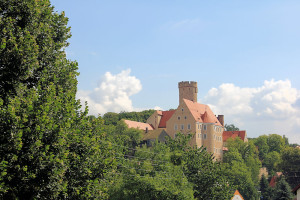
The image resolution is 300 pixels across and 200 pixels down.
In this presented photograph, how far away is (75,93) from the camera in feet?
78.5

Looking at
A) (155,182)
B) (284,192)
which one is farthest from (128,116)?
(155,182)

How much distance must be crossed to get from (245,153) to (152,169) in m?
75.1

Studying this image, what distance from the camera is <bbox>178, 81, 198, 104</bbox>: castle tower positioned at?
13075 centimetres

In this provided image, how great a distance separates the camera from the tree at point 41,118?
18.7 metres

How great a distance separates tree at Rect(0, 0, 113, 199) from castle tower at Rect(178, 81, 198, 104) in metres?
107

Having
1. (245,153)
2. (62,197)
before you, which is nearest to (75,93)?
(62,197)

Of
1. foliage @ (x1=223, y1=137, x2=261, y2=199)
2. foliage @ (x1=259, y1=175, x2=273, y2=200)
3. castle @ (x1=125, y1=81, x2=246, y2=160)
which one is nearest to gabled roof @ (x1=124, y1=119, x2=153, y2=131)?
castle @ (x1=125, y1=81, x2=246, y2=160)

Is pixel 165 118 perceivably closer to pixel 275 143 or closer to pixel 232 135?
pixel 232 135

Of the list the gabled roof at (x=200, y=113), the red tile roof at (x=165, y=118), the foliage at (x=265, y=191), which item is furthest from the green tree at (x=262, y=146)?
the foliage at (x=265, y=191)

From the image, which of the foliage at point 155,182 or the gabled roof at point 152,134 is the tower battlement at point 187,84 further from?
the foliage at point 155,182

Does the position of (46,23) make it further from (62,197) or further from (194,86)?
(194,86)

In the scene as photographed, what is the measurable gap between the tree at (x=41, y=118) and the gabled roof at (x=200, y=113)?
94.8 metres

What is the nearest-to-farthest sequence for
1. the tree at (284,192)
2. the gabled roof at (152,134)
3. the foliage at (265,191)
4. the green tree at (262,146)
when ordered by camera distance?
the tree at (284,192)
the foliage at (265,191)
the gabled roof at (152,134)
the green tree at (262,146)

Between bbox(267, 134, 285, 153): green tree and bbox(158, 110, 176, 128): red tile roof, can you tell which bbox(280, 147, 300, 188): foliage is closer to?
bbox(158, 110, 176, 128): red tile roof
